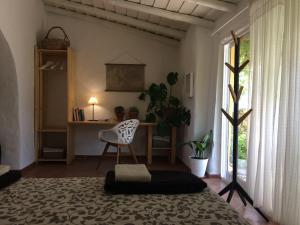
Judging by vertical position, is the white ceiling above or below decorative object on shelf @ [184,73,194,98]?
above

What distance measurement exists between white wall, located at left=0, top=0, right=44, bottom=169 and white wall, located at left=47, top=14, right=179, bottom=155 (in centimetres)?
98

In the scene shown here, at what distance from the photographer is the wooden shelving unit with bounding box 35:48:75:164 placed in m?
5.02

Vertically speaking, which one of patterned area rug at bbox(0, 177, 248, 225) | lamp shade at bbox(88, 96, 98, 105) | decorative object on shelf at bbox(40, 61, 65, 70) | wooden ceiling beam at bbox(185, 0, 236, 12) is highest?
wooden ceiling beam at bbox(185, 0, 236, 12)

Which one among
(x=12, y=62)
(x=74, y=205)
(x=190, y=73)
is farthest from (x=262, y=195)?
(x=12, y=62)

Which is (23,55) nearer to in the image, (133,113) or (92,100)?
(92,100)

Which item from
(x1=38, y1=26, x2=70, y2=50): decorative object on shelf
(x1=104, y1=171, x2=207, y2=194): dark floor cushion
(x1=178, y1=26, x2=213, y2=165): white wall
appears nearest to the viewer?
(x1=104, y1=171, x2=207, y2=194): dark floor cushion

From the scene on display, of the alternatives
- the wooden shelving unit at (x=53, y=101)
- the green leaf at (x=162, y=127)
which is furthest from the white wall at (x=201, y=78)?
the wooden shelving unit at (x=53, y=101)

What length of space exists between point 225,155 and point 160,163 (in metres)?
1.60

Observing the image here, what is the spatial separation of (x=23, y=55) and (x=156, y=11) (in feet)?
6.67

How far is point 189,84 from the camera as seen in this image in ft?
15.8

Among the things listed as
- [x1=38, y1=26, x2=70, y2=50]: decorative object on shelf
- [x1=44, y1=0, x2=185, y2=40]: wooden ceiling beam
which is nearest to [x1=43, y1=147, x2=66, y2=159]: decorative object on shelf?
[x1=38, y1=26, x2=70, y2=50]: decorative object on shelf

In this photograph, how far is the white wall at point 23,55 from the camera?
3861 mm

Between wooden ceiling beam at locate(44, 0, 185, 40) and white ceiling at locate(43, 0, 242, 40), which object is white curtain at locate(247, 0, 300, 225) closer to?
white ceiling at locate(43, 0, 242, 40)

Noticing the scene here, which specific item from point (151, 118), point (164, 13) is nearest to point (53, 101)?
point (151, 118)
